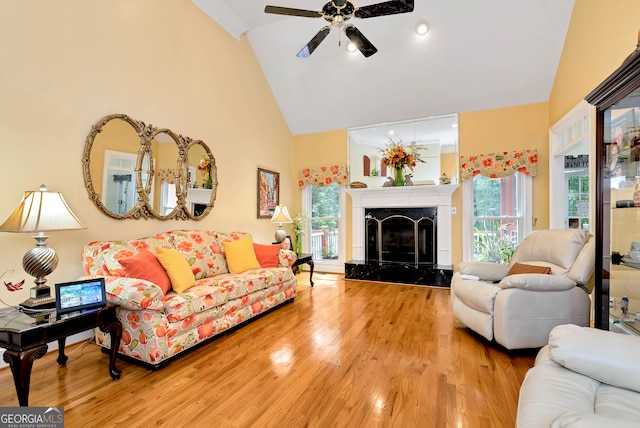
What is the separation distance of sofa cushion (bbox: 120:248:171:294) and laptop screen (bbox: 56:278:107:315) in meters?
0.37

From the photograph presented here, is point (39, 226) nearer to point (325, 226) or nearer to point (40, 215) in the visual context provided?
point (40, 215)

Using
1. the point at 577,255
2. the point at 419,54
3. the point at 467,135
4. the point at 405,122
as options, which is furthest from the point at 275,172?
the point at 577,255

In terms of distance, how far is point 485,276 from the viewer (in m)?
3.17

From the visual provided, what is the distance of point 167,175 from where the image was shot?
141 inches

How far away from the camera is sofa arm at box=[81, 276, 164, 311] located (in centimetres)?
212

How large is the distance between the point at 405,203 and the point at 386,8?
3.25m

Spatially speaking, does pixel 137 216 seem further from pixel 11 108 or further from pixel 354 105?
pixel 354 105

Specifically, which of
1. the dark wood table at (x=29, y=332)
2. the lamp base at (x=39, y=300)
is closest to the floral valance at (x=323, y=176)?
the dark wood table at (x=29, y=332)

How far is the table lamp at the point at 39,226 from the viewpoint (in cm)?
197

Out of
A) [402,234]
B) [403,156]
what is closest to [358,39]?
[403,156]

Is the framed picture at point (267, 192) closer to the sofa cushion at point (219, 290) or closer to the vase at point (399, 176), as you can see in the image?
the sofa cushion at point (219, 290)

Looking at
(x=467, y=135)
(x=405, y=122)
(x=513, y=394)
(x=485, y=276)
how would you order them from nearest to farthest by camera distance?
(x=513, y=394) < (x=485, y=276) < (x=467, y=135) < (x=405, y=122)

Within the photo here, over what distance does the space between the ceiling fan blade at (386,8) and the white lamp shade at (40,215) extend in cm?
294

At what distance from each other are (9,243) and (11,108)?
1.06 metres
